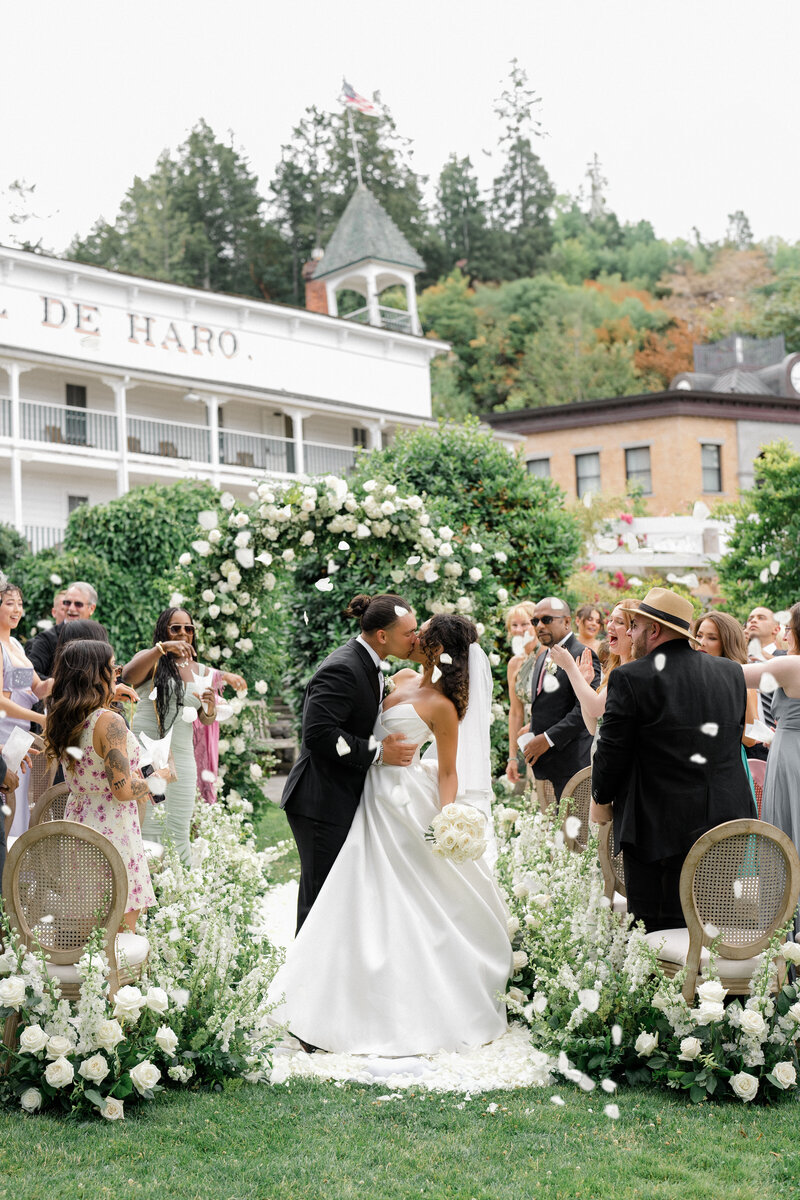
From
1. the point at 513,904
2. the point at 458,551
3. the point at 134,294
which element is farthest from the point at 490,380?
the point at 513,904

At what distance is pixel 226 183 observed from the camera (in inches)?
2034

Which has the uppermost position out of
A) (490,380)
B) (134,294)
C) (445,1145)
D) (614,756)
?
(490,380)

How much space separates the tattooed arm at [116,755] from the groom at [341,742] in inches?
38.9

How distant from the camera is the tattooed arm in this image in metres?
4.67

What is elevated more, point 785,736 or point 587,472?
point 587,472

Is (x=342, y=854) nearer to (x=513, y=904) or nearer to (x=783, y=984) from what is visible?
(x=513, y=904)

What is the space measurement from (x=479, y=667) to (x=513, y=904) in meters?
1.44

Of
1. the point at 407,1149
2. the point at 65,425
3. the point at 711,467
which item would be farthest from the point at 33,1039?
the point at 711,467

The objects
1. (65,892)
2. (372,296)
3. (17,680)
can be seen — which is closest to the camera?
(65,892)

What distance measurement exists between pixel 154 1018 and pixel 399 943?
126cm

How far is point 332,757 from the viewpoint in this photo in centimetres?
553

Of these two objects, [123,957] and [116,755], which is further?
[116,755]

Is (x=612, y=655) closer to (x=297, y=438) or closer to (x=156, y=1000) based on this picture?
(x=156, y=1000)

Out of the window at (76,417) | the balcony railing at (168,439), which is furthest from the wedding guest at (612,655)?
the window at (76,417)
